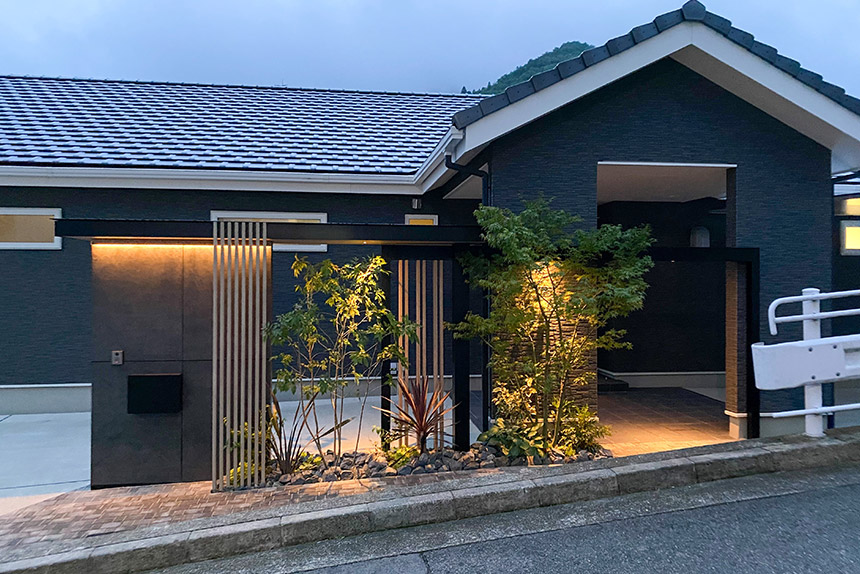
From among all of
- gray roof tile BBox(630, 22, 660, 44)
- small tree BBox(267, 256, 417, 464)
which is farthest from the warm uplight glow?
gray roof tile BBox(630, 22, 660, 44)

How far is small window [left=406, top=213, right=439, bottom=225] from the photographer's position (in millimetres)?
8974

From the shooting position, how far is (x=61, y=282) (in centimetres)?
820

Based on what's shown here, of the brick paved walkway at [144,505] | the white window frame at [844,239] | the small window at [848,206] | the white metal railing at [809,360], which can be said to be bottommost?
the brick paved walkway at [144,505]

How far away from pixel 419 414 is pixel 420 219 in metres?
4.30

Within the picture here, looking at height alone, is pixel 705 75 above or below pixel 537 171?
above

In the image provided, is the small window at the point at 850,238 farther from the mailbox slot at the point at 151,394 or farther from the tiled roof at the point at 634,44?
the mailbox slot at the point at 151,394

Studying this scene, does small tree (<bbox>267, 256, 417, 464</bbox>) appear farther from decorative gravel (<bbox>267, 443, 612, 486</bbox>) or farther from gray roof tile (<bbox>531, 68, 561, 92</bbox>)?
gray roof tile (<bbox>531, 68, 561, 92</bbox>)

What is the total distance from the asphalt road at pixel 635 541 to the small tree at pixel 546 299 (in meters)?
1.47

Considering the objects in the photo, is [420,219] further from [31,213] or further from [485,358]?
[31,213]

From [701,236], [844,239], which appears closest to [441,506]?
[701,236]

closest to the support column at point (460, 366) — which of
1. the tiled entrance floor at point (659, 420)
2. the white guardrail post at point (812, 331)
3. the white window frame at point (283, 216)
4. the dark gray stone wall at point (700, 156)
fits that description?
the dark gray stone wall at point (700, 156)

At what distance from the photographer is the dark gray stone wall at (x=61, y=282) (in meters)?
8.08

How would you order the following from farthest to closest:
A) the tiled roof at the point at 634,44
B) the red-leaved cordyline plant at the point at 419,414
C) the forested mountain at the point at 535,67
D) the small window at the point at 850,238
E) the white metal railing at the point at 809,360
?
the forested mountain at the point at 535,67 → the small window at the point at 850,238 → the tiled roof at the point at 634,44 → the red-leaved cordyline plant at the point at 419,414 → the white metal railing at the point at 809,360

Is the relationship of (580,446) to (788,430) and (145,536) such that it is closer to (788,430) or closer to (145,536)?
(788,430)
